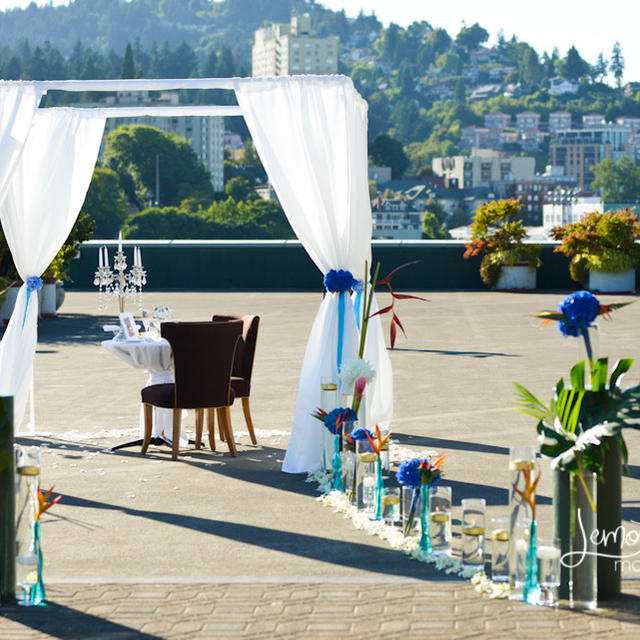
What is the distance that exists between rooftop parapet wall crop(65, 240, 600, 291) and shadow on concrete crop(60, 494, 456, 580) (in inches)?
595

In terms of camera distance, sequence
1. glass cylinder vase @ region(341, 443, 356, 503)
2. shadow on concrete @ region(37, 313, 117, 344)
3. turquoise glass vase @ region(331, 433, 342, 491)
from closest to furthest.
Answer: glass cylinder vase @ region(341, 443, 356, 503) → turquoise glass vase @ region(331, 433, 342, 491) → shadow on concrete @ region(37, 313, 117, 344)

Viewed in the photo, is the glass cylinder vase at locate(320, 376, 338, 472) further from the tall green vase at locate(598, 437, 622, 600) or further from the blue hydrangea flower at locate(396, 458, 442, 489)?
the tall green vase at locate(598, 437, 622, 600)

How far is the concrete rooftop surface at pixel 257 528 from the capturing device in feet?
13.4

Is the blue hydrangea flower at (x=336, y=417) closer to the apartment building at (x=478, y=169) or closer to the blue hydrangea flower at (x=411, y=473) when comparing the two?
the blue hydrangea flower at (x=411, y=473)

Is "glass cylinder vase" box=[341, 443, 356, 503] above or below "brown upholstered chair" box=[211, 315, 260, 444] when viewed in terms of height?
below

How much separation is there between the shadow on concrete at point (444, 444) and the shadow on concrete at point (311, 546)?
211 centimetres

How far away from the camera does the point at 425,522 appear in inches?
195

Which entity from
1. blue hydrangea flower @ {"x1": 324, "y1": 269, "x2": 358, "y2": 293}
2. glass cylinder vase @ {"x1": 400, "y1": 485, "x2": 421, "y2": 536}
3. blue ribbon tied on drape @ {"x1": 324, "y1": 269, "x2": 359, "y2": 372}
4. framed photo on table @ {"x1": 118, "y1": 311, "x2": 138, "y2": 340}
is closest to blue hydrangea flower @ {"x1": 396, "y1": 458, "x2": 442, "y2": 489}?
glass cylinder vase @ {"x1": 400, "y1": 485, "x2": 421, "y2": 536}

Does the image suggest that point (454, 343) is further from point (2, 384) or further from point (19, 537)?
point (19, 537)

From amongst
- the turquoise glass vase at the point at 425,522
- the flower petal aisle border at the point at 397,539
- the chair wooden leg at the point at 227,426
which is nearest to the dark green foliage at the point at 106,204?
the chair wooden leg at the point at 227,426

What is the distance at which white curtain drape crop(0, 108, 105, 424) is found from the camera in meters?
7.36

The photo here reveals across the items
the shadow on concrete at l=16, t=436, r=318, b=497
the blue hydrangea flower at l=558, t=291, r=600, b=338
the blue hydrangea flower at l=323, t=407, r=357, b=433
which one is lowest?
the shadow on concrete at l=16, t=436, r=318, b=497

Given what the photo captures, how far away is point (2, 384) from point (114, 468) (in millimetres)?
1054

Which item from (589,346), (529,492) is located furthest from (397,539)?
(589,346)
